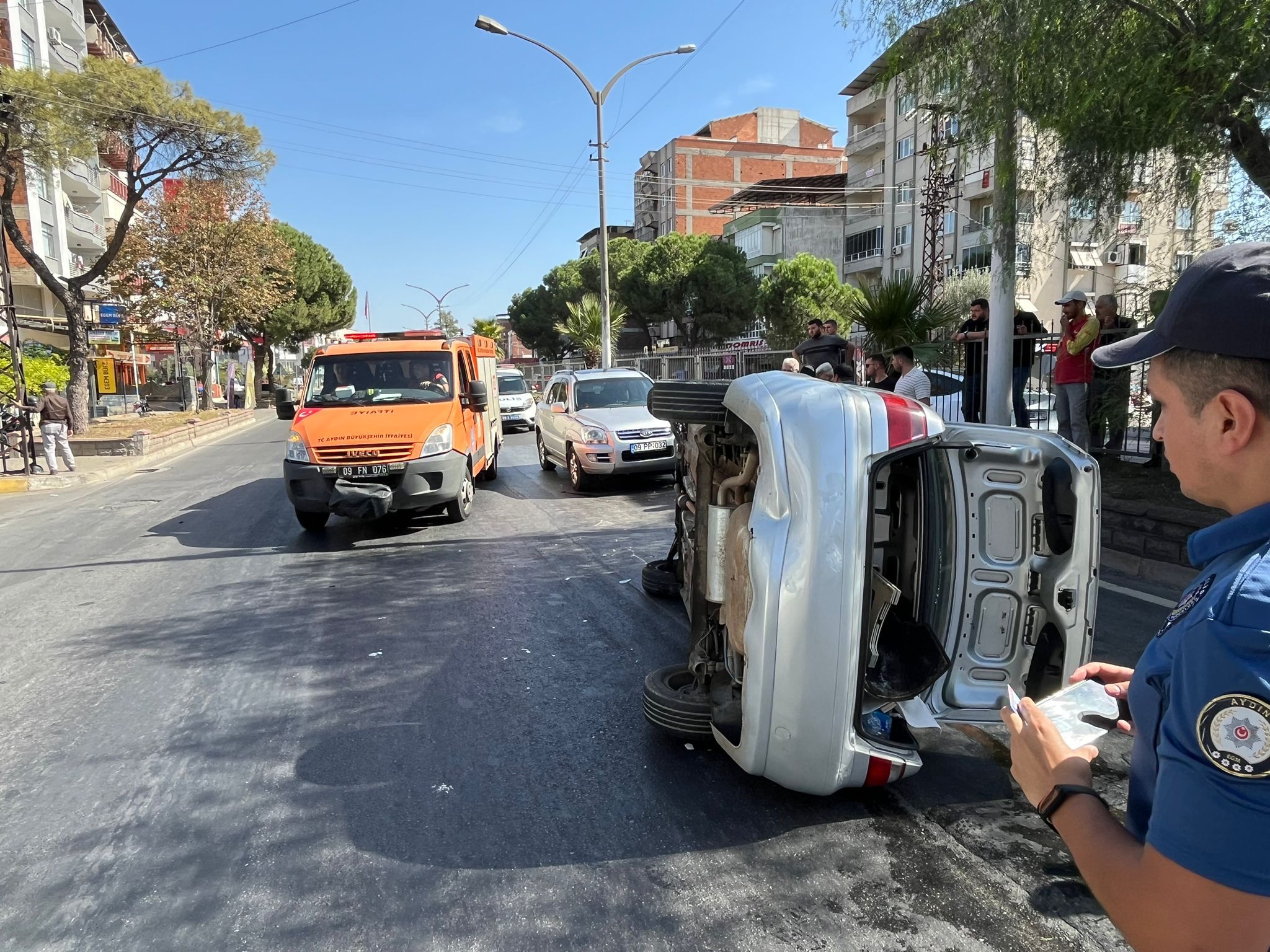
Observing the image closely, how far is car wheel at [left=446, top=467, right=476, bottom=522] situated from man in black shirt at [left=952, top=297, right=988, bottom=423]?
621cm

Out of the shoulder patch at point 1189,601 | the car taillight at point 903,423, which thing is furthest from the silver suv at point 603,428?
the shoulder patch at point 1189,601

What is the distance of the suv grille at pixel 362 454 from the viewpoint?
8.27m

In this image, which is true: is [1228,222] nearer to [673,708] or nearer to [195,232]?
[673,708]

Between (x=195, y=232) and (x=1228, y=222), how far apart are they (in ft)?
112

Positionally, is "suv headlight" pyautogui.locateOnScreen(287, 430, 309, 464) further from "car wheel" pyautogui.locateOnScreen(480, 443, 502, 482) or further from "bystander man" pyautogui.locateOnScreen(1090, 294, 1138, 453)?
"bystander man" pyautogui.locateOnScreen(1090, 294, 1138, 453)

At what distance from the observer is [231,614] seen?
20.0ft

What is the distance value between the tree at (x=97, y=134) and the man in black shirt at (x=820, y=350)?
54.3 feet

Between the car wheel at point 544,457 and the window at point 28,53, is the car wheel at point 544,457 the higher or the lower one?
the lower one

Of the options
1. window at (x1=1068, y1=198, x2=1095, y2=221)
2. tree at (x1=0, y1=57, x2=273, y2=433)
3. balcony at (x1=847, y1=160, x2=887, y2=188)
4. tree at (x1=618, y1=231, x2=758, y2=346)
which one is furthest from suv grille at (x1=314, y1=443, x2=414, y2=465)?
balcony at (x1=847, y1=160, x2=887, y2=188)

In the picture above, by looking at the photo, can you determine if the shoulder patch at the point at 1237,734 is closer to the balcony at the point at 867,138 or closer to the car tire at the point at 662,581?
the car tire at the point at 662,581

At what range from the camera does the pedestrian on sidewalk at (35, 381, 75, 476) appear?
14.3 meters

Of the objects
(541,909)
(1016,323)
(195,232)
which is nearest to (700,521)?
(541,909)

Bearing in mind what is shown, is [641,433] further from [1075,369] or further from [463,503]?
[1075,369]

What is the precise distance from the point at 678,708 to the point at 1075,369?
23.5 ft
